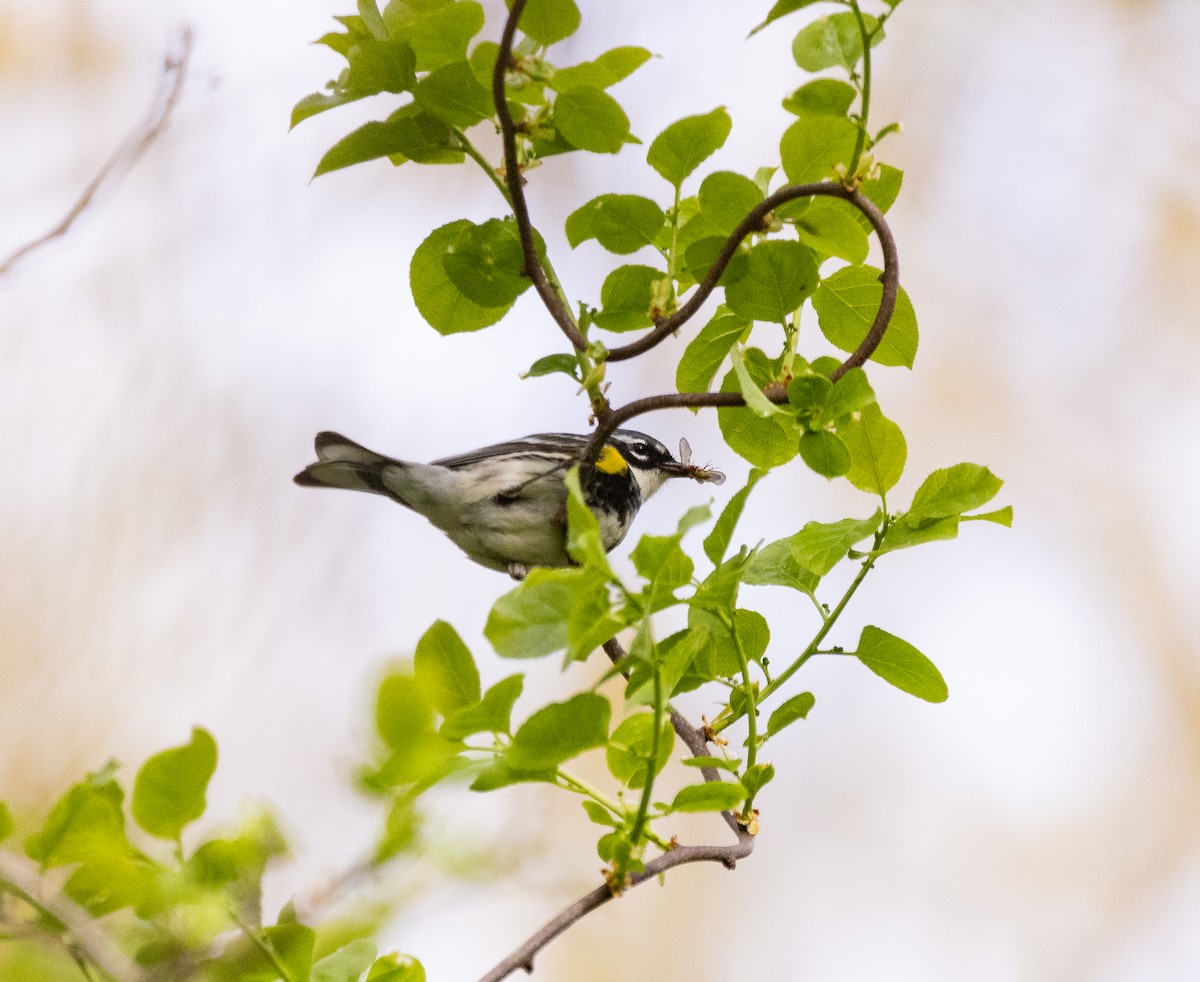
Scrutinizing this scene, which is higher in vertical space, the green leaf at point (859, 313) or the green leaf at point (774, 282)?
the green leaf at point (859, 313)

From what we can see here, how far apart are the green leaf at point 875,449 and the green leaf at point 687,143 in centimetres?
24

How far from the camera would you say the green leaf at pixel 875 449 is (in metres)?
0.90

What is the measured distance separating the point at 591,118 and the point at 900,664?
1.56 feet

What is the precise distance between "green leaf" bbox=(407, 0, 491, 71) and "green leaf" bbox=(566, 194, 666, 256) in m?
0.15

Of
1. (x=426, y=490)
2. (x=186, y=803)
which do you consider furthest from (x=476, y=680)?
(x=426, y=490)

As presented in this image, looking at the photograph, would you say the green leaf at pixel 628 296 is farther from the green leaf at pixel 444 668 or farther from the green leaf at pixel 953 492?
the green leaf at pixel 444 668

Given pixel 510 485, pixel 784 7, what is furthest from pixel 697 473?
pixel 784 7

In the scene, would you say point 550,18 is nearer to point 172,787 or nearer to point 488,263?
point 488,263

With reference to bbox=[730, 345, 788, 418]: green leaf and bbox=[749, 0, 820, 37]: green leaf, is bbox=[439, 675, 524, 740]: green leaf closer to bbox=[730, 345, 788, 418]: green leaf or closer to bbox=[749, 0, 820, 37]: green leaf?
bbox=[730, 345, 788, 418]: green leaf

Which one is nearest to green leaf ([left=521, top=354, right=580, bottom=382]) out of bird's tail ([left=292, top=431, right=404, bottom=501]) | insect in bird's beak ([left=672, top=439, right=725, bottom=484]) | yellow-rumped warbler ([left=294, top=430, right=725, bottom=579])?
yellow-rumped warbler ([left=294, top=430, right=725, bottom=579])

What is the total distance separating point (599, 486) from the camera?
1699mm

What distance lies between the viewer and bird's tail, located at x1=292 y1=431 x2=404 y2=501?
1945 mm

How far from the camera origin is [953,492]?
0.84m

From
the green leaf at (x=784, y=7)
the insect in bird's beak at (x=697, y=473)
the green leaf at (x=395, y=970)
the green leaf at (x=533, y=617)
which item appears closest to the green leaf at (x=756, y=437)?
the green leaf at (x=784, y=7)
